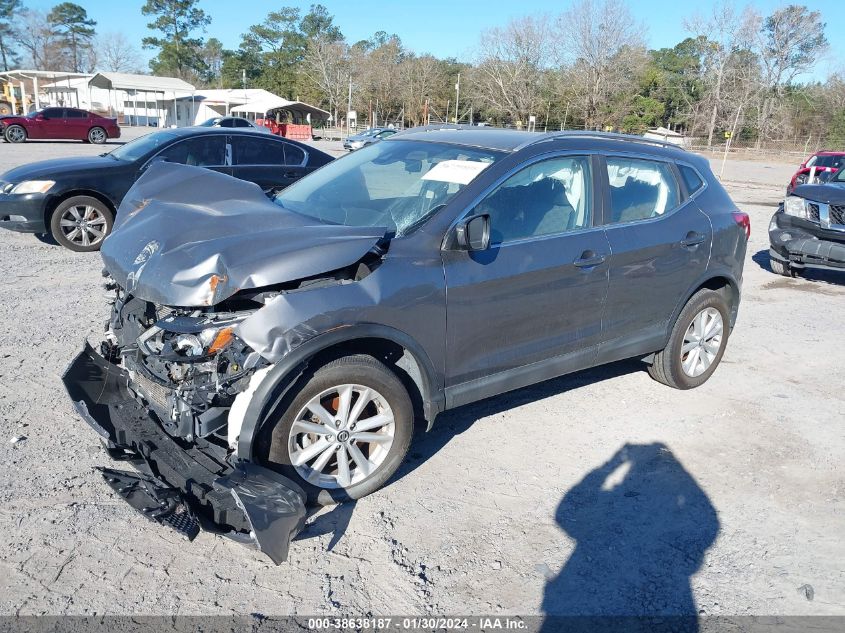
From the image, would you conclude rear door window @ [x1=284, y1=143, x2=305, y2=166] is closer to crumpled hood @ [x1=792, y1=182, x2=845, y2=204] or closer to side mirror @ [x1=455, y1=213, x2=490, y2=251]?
side mirror @ [x1=455, y1=213, x2=490, y2=251]

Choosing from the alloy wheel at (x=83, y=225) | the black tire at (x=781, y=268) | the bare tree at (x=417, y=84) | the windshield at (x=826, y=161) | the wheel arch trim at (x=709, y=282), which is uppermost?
the bare tree at (x=417, y=84)

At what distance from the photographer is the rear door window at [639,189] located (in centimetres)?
440

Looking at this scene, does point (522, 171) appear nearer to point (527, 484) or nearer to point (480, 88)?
point (527, 484)

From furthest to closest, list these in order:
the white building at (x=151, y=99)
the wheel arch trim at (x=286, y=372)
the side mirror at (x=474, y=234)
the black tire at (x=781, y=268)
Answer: the white building at (x=151, y=99) → the black tire at (x=781, y=268) → the side mirror at (x=474, y=234) → the wheel arch trim at (x=286, y=372)

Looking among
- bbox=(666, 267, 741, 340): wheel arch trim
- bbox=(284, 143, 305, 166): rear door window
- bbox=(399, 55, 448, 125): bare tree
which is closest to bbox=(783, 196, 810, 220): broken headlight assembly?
bbox=(666, 267, 741, 340): wheel arch trim

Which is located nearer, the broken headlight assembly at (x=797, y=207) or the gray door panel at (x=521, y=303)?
the gray door panel at (x=521, y=303)

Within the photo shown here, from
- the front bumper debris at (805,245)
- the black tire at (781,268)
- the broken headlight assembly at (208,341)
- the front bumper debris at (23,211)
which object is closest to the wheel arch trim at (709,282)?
the broken headlight assembly at (208,341)

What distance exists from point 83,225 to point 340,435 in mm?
6760

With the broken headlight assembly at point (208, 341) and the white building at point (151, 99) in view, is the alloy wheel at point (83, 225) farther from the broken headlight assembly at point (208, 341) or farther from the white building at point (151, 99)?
the white building at point (151, 99)

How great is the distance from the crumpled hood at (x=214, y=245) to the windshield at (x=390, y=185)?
0.35m

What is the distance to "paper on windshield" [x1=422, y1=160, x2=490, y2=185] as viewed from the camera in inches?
151

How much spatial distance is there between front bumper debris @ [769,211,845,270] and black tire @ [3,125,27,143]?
3148 centimetres

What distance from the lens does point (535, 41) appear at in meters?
60.8

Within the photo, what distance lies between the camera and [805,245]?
8.88 metres
